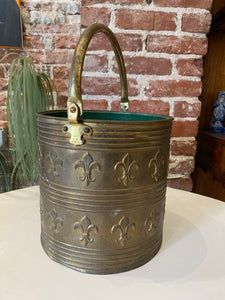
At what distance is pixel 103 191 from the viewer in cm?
42

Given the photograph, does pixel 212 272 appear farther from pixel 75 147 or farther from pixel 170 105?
pixel 170 105

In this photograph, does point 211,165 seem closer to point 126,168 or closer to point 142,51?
point 142,51

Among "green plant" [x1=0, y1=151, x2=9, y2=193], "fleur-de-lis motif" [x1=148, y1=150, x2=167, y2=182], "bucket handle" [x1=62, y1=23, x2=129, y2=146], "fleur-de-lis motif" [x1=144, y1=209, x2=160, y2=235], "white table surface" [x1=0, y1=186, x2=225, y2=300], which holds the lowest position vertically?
"green plant" [x1=0, y1=151, x2=9, y2=193]

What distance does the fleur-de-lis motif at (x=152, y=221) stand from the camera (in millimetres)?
470

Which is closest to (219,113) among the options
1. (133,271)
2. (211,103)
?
(211,103)

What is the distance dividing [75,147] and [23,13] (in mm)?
976

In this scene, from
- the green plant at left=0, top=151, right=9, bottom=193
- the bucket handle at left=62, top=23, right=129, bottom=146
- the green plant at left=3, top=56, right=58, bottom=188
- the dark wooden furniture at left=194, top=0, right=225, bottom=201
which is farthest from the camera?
the dark wooden furniture at left=194, top=0, right=225, bottom=201

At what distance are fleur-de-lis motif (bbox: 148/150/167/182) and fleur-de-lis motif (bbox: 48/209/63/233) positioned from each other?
0.66 ft

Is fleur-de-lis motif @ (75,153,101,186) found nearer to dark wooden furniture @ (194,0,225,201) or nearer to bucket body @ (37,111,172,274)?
bucket body @ (37,111,172,274)

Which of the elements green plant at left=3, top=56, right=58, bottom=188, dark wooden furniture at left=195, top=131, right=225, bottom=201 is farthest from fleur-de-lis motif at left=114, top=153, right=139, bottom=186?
dark wooden furniture at left=195, top=131, right=225, bottom=201

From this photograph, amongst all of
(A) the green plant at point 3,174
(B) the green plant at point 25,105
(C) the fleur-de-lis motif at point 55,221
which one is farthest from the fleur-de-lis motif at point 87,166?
(A) the green plant at point 3,174

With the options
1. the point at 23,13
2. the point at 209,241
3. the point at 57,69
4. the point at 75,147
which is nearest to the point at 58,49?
the point at 57,69

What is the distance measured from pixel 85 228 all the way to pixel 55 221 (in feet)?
0.22

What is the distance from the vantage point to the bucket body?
412 millimetres
